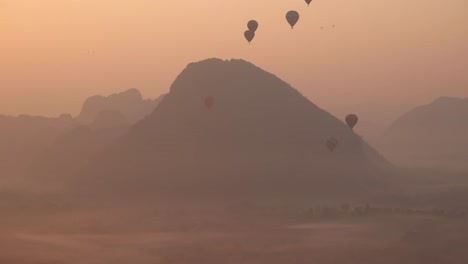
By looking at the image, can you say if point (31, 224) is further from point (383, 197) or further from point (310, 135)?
point (310, 135)

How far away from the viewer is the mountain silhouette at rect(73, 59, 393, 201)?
170375mm

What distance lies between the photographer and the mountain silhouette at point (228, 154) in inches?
6708

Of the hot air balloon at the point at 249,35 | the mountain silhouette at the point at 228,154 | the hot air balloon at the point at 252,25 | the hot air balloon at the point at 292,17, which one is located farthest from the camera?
the mountain silhouette at the point at 228,154

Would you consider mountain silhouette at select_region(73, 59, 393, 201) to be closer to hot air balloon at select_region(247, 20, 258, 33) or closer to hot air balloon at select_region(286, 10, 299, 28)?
hot air balloon at select_region(247, 20, 258, 33)

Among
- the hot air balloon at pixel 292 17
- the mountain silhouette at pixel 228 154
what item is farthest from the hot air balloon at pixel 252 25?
the mountain silhouette at pixel 228 154

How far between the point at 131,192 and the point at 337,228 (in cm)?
6055

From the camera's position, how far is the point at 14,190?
180500 mm

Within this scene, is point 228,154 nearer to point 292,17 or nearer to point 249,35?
point 249,35

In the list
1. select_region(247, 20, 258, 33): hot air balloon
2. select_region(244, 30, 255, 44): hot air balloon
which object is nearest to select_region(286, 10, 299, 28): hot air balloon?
select_region(244, 30, 255, 44): hot air balloon

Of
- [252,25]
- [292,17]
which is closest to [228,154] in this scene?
[252,25]

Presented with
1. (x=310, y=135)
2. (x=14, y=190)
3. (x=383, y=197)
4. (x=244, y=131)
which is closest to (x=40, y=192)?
(x=14, y=190)

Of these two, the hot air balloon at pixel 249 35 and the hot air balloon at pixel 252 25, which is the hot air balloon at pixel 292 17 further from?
the hot air balloon at pixel 252 25

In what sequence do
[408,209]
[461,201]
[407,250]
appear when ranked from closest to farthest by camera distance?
[407,250]
[408,209]
[461,201]

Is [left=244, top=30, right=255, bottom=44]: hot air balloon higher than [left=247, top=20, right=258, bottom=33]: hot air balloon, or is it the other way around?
[left=247, top=20, right=258, bottom=33]: hot air balloon
